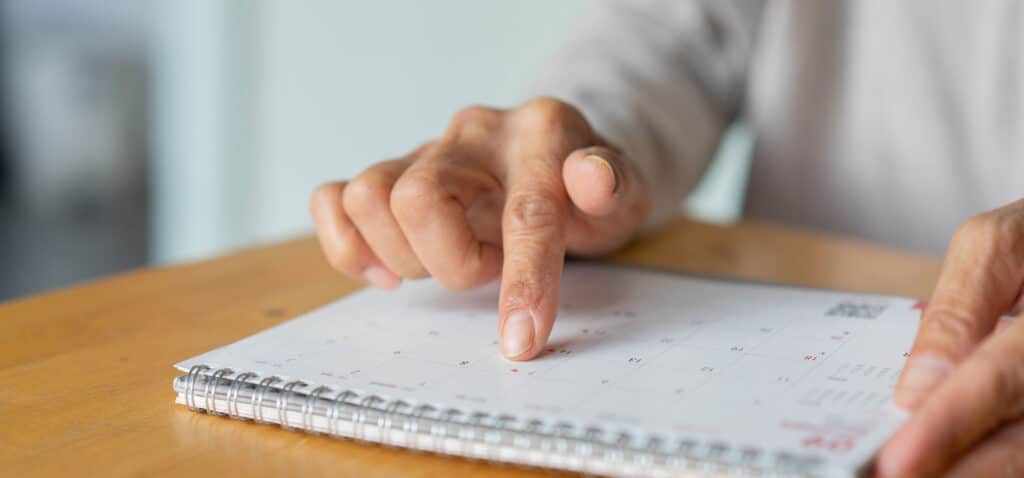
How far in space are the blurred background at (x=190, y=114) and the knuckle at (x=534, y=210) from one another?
166 centimetres

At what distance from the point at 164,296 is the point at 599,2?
0.64 meters

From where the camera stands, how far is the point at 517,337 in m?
0.56

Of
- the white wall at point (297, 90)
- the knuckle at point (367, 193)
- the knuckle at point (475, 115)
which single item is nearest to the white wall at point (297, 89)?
the white wall at point (297, 90)

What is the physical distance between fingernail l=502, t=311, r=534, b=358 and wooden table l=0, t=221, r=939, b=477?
0.09 m

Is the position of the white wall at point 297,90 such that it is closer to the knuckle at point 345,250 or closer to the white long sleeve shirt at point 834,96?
the white long sleeve shirt at point 834,96

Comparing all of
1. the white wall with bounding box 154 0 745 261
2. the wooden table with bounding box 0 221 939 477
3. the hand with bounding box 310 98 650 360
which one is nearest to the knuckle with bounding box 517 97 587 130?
the hand with bounding box 310 98 650 360

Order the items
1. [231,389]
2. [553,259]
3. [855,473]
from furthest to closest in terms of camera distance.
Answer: [553,259] → [231,389] → [855,473]

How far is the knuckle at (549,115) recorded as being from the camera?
2.38 feet

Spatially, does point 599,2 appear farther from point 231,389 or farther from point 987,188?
point 231,389

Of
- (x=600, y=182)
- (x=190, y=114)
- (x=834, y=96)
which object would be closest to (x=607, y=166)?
(x=600, y=182)

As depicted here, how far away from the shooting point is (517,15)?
2.20 meters

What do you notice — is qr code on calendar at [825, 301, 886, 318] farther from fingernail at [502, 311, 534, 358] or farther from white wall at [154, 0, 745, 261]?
white wall at [154, 0, 745, 261]

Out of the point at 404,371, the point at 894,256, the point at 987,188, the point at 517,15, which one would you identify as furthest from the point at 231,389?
the point at 517,15

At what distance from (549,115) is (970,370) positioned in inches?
14.6
